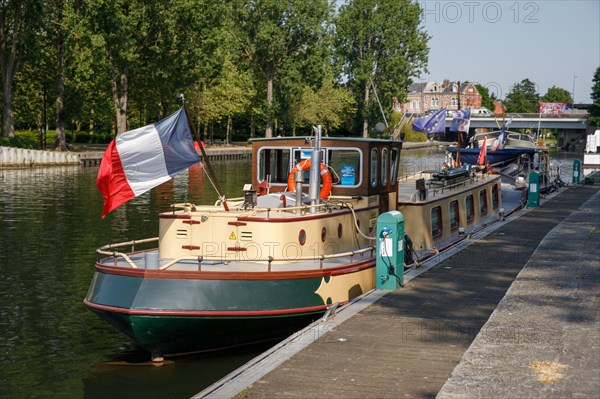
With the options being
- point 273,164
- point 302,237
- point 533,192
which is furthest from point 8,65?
point 302,237

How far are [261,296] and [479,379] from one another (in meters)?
5.37

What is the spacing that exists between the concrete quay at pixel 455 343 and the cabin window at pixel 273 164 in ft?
12.4

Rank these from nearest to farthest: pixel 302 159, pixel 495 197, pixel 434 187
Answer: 1. pixel 302 159
2. pixel 434 187
3. pixel 495 197

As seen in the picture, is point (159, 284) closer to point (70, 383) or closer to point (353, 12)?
point (70, 383)

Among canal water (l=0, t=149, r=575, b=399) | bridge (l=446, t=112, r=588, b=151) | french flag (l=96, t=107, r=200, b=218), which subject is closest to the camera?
canal water (l=0, t=149, r=575, b=399)

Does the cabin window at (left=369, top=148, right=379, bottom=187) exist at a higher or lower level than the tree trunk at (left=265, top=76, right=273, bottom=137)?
lower

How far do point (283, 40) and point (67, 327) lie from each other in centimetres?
8497

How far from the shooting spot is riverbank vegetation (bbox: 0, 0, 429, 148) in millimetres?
71062

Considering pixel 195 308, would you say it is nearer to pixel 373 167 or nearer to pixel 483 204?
pixel 373 167

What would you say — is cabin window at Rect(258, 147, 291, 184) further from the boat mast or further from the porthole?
the porthole

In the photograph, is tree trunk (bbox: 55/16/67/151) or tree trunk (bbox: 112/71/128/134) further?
tree trunk (bbox: 112/71/128/134)

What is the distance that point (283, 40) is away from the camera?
99625mm

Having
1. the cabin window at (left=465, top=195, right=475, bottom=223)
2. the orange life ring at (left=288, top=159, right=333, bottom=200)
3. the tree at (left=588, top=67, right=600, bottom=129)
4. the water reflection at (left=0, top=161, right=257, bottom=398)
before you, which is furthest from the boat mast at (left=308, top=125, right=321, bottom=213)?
the tree at (left=588, top=67, right=600, bottom=129)

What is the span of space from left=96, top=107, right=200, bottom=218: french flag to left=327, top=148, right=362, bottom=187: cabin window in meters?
4.22
